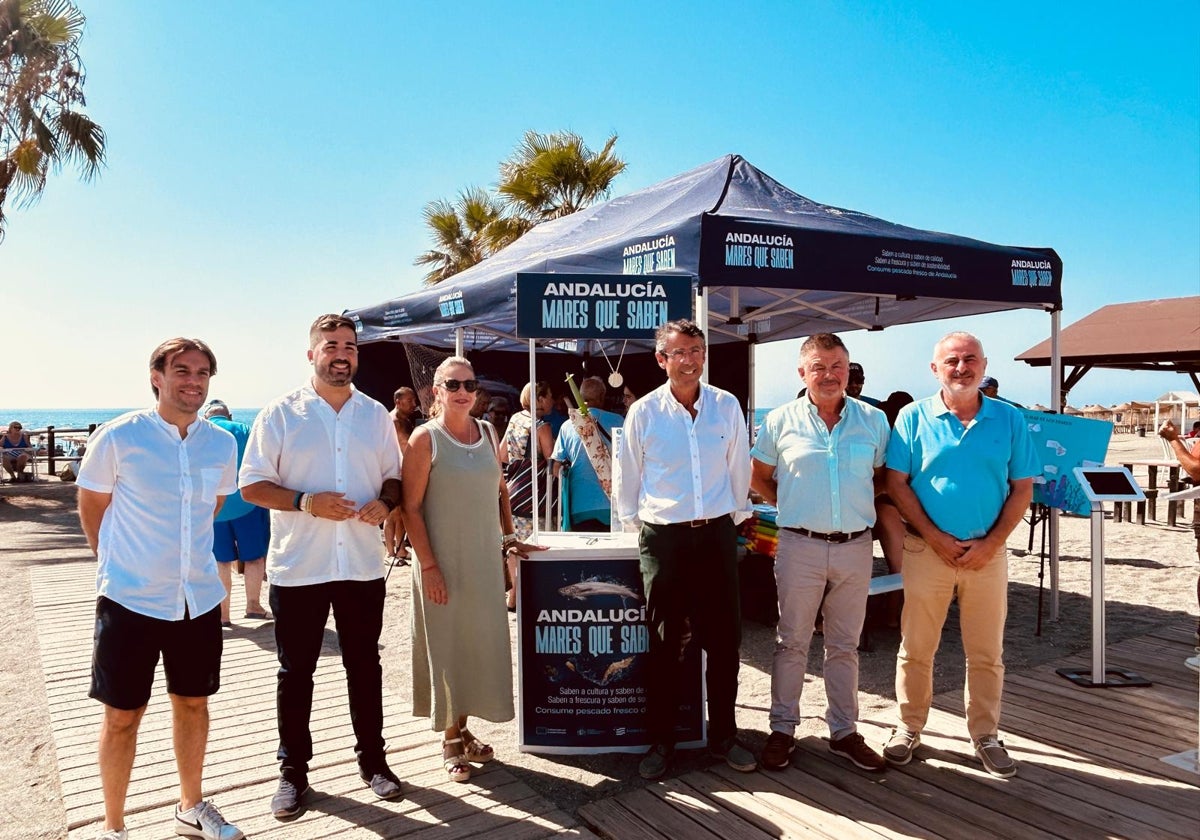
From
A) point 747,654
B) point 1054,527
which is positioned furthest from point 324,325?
point 1054,527

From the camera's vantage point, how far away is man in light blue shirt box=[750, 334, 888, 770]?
304cm

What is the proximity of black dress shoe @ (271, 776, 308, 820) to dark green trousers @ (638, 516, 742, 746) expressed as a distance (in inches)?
54.9

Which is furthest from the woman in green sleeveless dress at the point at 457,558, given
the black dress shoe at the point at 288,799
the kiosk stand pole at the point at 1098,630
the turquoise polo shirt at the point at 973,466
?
the kiosk stand pole at the point at 1098,630

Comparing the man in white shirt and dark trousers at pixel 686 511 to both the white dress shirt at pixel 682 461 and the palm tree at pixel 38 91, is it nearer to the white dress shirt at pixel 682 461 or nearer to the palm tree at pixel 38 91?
the white dress shirt at pixel 682 461

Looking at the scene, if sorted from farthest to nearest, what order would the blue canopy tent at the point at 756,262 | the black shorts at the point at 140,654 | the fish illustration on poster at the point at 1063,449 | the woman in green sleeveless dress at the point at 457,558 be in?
the fish illustration on poster at the point at 1063,449 < the blue canopy tent at the point at 756,262 < the woman in green sleeveless dress at the point at 457,558 < the black shorts at the point at 140,654

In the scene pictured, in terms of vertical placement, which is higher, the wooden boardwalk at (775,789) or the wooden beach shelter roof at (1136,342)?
the wooden beach shelter roof at (1136,342)

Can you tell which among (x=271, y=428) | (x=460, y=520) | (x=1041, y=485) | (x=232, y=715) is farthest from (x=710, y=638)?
(x=1041, y=485)

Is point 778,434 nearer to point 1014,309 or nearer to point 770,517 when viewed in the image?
point 770,517

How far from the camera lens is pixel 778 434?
3209 mm

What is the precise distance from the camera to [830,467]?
3033 millimetres

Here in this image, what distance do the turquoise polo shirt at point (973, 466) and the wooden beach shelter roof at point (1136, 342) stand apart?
1467cm

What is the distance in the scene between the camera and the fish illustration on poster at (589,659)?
10.9ft

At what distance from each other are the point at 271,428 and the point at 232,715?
81.3 inches

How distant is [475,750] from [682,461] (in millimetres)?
1515
